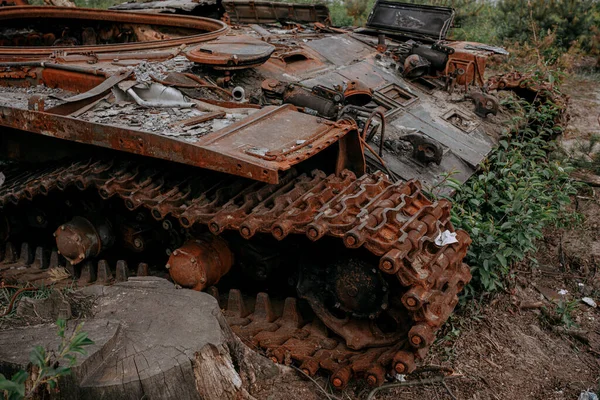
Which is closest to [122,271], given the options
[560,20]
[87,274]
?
[87,274]

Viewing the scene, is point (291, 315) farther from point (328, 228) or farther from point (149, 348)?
point (149, 348)

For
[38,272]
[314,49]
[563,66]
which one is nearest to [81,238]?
[38,272]

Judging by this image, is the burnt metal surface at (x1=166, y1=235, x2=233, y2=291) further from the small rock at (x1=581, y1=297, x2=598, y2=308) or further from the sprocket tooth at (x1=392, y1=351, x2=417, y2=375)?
the small rock at (x1=581, y1=297, x2=598, y2=308)

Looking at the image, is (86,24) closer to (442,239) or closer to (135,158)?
(135,158)

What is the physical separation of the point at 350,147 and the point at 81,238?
6.96 feet

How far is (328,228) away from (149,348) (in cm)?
114

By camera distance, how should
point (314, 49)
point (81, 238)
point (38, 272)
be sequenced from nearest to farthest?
point (81, 238), point (38, 272), point (314, 49)

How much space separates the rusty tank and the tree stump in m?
0.59

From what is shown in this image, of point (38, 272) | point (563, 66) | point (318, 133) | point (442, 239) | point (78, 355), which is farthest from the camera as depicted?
point (563, 66)

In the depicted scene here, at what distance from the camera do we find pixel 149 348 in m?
2.80

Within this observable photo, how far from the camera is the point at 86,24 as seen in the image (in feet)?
25.8

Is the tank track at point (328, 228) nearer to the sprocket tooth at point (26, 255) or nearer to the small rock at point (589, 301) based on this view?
the sprocket tooth at point (26, 255)

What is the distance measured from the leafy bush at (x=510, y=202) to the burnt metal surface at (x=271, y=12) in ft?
9.12

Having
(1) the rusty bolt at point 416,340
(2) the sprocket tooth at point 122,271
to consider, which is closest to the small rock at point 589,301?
(1) the rusty bolt at point 416,340
